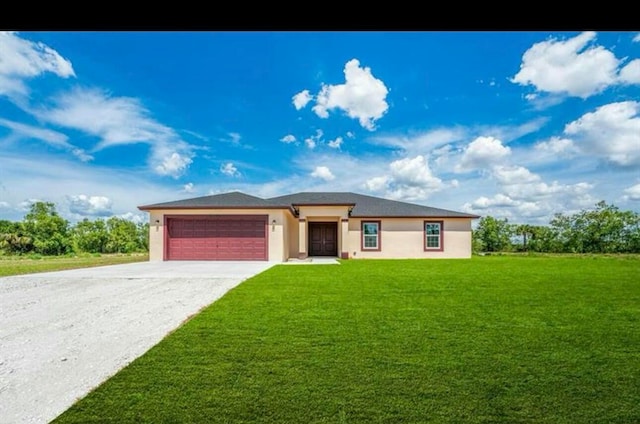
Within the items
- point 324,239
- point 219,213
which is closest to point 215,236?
point 219,213

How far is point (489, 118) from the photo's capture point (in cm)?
1611

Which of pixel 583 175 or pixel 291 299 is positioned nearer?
pixel 291 299

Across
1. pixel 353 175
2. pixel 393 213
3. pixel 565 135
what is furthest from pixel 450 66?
pixel 353 175

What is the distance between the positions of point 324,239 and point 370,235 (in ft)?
9.22

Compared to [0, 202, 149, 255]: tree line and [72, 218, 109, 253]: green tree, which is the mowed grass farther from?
[72, 218, 109, 253]: green tree

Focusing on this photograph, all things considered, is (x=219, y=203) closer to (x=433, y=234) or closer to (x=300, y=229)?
(x=300, y=229)

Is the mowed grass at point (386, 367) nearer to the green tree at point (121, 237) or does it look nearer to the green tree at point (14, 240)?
the green tree at point (121, 237)

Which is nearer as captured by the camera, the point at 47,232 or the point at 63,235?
the point at 47,232

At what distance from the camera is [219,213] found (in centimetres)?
1623

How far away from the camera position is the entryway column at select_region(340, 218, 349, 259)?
58.8 feet

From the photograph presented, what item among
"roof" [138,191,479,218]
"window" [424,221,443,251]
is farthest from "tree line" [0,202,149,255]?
"window" [424,221,443,251]
